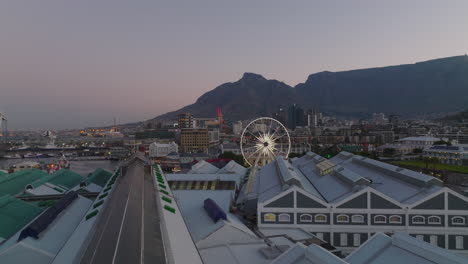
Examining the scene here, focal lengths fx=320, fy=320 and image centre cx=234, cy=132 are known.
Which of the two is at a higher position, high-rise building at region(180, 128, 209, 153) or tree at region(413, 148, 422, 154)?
high-rise building at region(180, 128, 209, 153)

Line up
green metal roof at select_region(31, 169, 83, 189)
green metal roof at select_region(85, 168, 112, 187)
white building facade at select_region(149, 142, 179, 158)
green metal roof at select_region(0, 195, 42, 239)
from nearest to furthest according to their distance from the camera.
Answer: green metal roof at select_region(0, 195, 42, 239)
green metal roof at select_region(85, 168, 112, 187)
green metal roof at select_region(31, 169, 83, 189)
white building facade at select_region(149, 142, 179, 158)

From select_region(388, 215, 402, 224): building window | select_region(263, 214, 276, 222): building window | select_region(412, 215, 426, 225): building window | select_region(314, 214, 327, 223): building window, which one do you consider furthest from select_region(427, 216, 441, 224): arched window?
select_region(263, 214, 276, 222): building window

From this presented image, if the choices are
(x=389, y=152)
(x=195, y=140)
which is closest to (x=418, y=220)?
(x=389, y=152)

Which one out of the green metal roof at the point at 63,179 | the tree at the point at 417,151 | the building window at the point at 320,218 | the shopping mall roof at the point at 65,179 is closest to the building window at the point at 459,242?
the building window at the point at 320,218

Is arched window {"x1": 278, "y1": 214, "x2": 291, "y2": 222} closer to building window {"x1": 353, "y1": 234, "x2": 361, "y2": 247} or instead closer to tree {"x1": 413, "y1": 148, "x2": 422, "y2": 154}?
building window {"x1": 353, "y1": 234, "x2": 361, "y2": 247}

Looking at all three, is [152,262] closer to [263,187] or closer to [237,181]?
[263,187]

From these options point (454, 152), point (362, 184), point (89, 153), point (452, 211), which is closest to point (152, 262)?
point (362, 184)

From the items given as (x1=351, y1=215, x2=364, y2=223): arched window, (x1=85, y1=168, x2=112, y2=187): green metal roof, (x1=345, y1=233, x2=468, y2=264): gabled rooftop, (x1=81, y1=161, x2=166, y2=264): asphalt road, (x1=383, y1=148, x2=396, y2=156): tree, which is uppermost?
(x1=81, y1=161, x2=166, y2=264): asphalt road

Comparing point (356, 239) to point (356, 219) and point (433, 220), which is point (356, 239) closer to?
point (356, 219)
